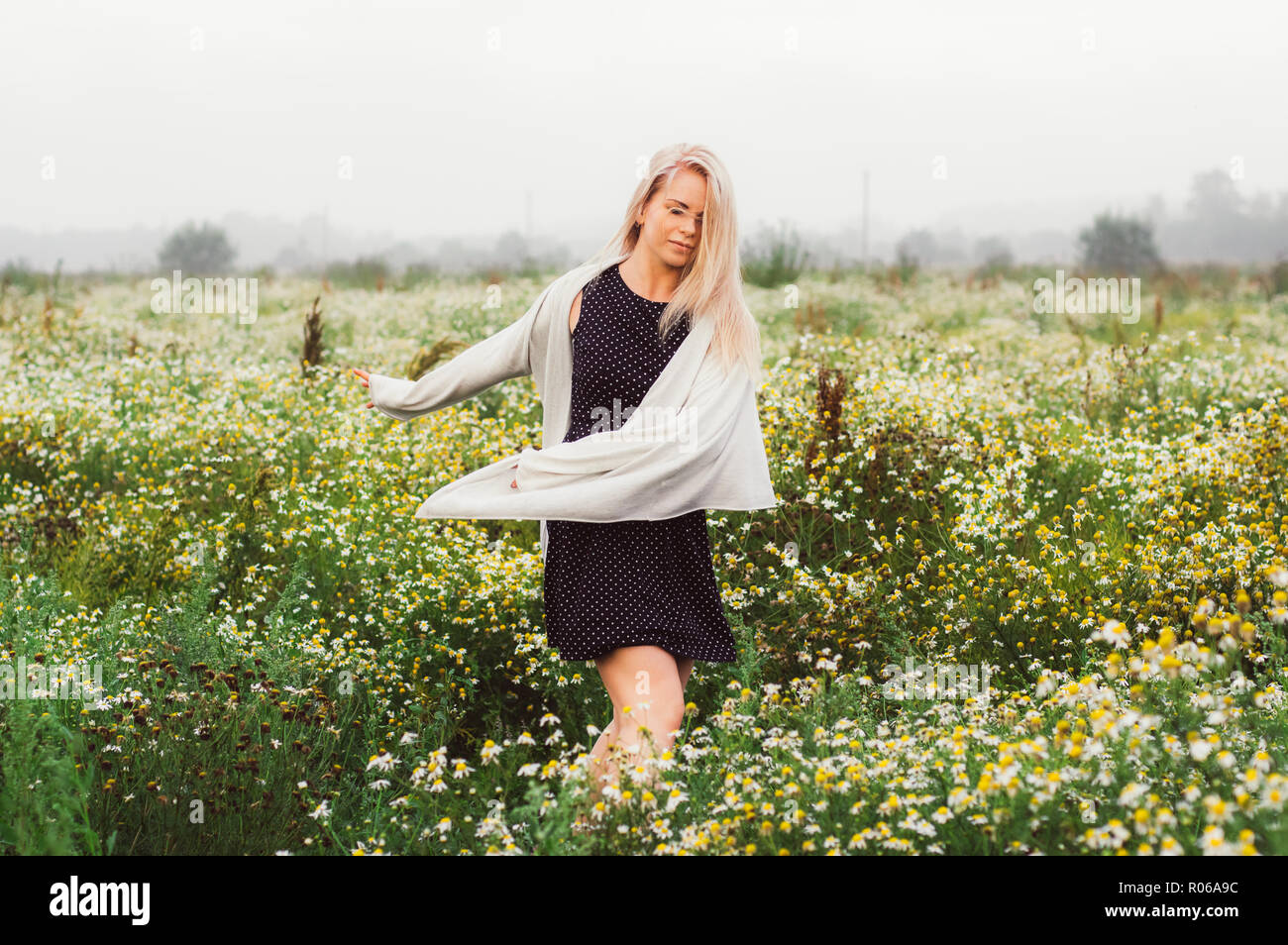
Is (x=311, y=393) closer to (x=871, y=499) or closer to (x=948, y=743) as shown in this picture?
(x=871, y=499)

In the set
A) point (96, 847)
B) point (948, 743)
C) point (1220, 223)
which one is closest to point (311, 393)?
point (96, 847)

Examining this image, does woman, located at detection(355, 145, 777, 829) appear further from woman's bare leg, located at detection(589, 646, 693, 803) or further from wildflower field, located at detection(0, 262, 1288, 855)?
wildflower field, located at detection(0, 262, 1288, 855)

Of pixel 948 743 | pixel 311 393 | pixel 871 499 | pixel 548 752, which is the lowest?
pixel 548 752

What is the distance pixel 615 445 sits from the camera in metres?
3.58

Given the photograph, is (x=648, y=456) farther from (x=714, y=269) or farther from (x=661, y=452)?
(x=714, y=269)

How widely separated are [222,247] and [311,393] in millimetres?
37148

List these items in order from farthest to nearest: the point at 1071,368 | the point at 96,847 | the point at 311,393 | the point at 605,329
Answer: the point at 1071,368 < the point at 311,393 < the point at 605,329 < the point at 96,847

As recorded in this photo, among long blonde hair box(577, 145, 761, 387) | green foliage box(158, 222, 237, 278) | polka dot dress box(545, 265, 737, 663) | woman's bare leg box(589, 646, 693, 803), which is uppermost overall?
green foliage box(158, 222, 237, 278)

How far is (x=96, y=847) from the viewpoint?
3105mm

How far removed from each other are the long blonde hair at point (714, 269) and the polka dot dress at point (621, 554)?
106mm

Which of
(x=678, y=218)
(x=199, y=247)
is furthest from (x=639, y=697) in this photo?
(x=199, y=247)

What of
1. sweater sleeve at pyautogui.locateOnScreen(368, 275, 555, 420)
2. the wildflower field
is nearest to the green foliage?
the wildflower field

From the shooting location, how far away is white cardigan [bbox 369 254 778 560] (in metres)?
3.57

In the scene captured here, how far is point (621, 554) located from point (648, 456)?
34cm
